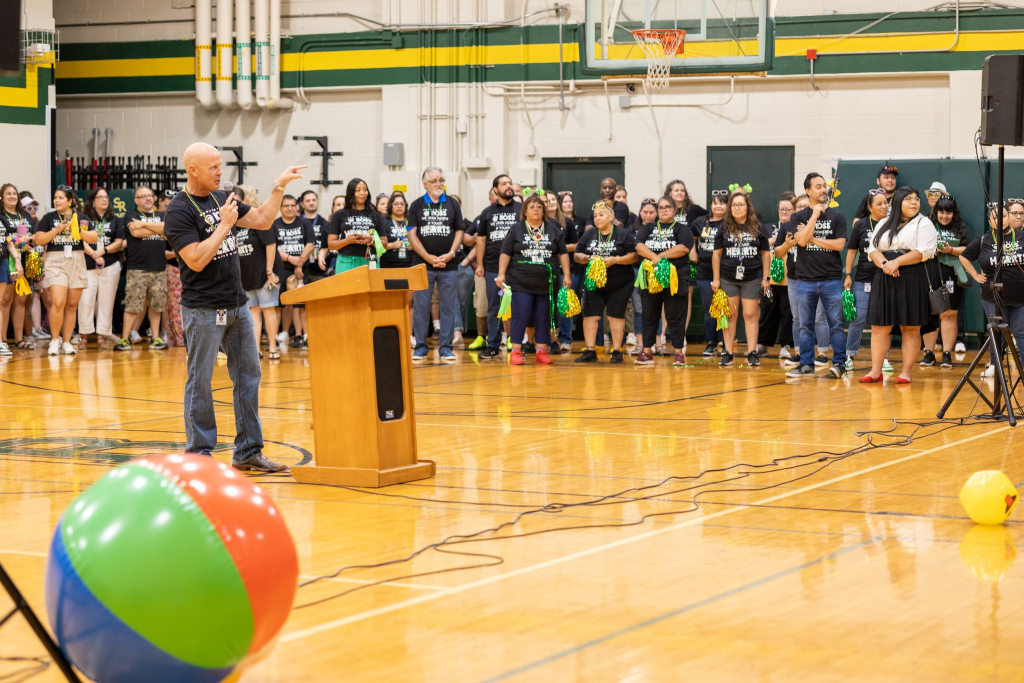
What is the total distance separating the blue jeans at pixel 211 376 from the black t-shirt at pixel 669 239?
6816mm

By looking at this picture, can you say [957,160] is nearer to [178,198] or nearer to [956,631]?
[178,198]

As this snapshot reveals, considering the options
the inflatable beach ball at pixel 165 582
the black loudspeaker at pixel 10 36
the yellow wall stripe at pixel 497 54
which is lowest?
the inflatable beach ball at pixel 165 582

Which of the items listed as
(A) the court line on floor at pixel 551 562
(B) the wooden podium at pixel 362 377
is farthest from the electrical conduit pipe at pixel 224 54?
(A) the court line on floor at pixel 551 562

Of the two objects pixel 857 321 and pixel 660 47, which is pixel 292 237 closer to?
pixel 660 47

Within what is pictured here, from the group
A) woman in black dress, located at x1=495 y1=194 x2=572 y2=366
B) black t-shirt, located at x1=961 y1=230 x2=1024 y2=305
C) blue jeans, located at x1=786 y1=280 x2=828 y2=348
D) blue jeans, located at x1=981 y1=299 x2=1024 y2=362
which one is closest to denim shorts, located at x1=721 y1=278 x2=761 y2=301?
blue jeans, located at x1=786 y1=280 x2=828 y2=348

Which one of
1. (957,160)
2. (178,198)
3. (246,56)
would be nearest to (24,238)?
(246,56)

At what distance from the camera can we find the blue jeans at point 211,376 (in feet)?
20.1

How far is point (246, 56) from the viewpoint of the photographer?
55.0 feet

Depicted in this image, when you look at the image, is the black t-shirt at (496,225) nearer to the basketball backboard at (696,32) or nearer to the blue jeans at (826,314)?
the basketball backboard at (696,32)

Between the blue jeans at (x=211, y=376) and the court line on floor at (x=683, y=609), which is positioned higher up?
the blue jeans at (x=211, y=376)

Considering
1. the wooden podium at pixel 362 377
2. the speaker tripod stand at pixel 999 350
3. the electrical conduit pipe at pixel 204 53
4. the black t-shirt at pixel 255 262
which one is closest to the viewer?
the wooden podium at pixel 362 377

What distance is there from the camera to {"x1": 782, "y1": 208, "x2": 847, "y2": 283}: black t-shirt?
36.4 feet

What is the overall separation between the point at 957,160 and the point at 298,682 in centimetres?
1274

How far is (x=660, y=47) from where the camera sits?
1277 cm
